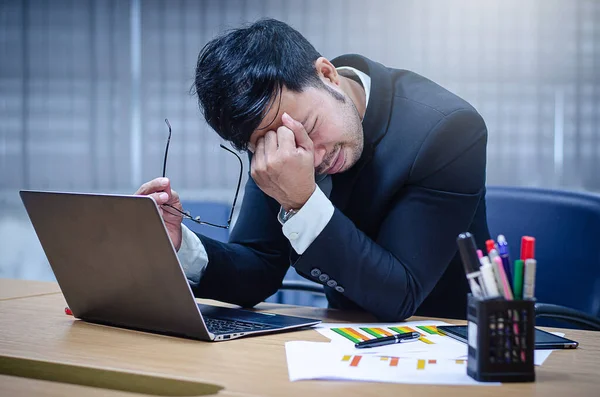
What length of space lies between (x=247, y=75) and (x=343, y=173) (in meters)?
0.31

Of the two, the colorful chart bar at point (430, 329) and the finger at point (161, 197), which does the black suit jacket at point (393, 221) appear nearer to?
the colorful chart bar at point (430, 329)

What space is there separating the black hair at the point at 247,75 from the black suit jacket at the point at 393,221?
21 centimetres

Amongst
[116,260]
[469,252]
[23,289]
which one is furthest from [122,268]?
[23,289]

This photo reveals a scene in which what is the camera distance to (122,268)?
98 cm

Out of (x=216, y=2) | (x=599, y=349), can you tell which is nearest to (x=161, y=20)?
(x=216, y=2)

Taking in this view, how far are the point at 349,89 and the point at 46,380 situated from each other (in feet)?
2.73

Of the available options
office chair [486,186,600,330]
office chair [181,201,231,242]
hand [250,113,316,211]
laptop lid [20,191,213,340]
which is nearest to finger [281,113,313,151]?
hand [250,113,316,211]

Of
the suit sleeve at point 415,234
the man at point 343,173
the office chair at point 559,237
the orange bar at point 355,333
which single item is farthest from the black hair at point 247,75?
the office chair at point 559,237

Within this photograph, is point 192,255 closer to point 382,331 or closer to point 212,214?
point 382,331

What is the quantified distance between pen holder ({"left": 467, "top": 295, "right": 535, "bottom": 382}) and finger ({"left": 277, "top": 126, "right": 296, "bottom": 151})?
47 centimetres

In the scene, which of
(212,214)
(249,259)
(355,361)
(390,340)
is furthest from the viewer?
(212,214)

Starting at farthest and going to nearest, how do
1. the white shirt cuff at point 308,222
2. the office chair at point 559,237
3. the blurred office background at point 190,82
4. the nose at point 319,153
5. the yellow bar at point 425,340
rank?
the blurred office background at point 190,82 → the office chair at point 559,237 → the nose at point 319,153 → the white shirt cuff at point 308,222 → the yellow bar at point 425,340

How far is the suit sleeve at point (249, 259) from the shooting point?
4.33 feet

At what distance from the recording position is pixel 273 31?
3.99 feet
